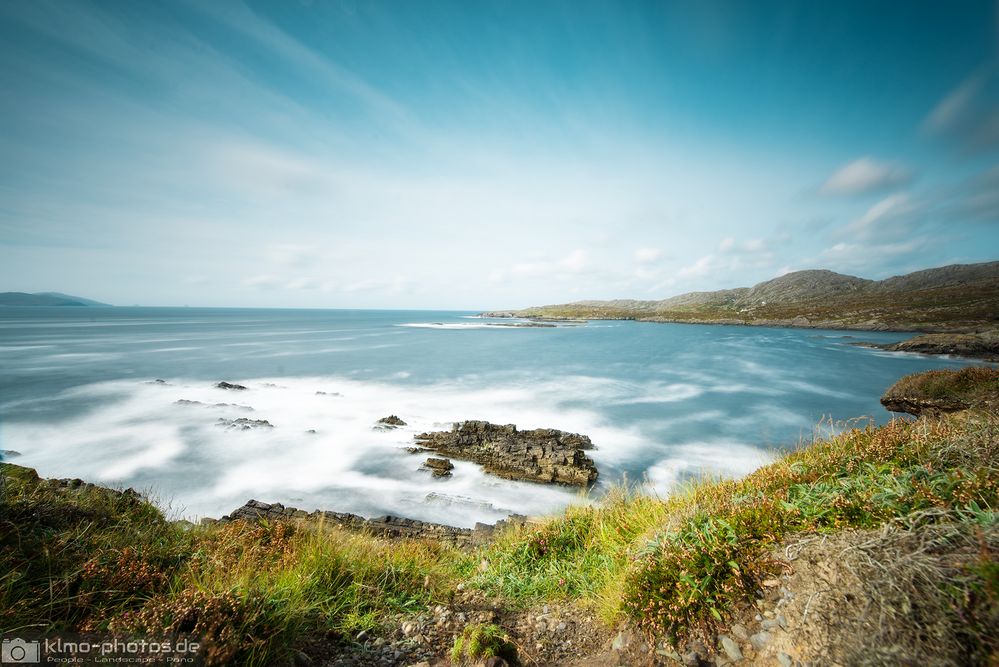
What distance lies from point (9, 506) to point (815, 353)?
6883cm

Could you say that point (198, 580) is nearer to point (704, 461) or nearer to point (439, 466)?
point (439, 466)

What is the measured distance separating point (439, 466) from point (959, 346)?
6717 centimetres

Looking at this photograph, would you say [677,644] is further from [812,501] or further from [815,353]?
[815,353]

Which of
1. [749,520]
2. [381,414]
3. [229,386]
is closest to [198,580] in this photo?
[749,520]

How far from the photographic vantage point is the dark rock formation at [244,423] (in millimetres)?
19688

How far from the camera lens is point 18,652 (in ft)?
9.21

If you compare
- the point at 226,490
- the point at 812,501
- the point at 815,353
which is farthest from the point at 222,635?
the point at 815,353

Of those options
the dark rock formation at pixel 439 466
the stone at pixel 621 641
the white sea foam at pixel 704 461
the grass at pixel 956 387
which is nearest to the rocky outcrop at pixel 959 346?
the grass at pixel 956 387

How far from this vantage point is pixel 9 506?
411 cm

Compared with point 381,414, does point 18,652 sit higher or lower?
higher

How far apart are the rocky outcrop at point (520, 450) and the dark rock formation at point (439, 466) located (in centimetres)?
91

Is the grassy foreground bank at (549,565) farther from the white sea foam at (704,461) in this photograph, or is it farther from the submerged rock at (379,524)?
the white sea foam at (704,461)

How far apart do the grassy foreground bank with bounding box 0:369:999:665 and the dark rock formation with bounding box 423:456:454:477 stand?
9.60 metres

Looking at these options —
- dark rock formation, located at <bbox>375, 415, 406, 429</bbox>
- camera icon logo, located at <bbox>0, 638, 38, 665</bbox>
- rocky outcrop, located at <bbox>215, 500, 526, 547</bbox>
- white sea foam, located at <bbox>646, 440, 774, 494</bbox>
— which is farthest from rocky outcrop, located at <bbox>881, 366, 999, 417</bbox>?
dark rock formation, located at <bbox>375, 415, 406, 429</bbox>
